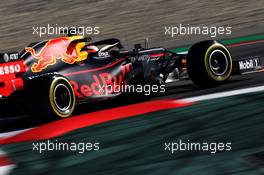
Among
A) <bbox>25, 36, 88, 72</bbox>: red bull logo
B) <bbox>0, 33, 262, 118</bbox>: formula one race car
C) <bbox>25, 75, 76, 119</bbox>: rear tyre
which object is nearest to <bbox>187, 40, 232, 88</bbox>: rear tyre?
<bbox>0, 33, 262, 118</bbox>: formula one race car

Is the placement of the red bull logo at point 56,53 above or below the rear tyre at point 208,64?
above

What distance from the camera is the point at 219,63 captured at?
11.3 meters

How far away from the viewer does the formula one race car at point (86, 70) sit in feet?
31.3

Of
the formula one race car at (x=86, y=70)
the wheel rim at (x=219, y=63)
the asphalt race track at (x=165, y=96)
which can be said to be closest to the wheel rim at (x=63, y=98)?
the formula one race car at (x=86, y=70)

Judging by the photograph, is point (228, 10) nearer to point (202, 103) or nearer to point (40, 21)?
point (40, 21)

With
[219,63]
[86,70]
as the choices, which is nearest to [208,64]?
[219,63]

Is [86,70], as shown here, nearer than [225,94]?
No

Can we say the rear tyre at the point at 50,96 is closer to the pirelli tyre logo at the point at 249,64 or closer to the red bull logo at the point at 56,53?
the red bull logo at the point at 56,53

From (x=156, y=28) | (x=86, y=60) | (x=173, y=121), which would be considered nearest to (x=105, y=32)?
(x=156, y=28)

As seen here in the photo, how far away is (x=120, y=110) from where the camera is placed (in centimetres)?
1010

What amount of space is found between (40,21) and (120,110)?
16.8m

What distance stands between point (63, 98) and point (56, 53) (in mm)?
1004

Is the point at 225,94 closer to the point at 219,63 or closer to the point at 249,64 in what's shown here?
the point at 219,63

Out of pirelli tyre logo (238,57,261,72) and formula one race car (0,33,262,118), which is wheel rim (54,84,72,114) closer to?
formula one race car (0,33,262,118)
